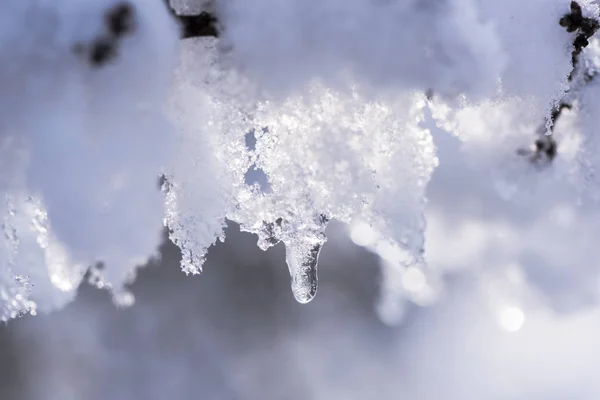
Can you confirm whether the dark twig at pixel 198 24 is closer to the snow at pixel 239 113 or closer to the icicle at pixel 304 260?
the snow at pixel 239 113

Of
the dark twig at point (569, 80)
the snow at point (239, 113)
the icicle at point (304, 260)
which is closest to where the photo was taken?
the snow at point (239, 113)

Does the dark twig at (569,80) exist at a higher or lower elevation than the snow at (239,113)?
higher

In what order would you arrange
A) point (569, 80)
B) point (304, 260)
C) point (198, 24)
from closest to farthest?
1. point (198, 24)
2. point (569, 80)
3. point (304, 260)

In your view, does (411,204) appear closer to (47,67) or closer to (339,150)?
(339,150)

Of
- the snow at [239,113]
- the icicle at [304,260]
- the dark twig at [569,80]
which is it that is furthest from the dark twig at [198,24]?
the dark twig at [569,80]

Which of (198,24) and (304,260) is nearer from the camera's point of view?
(198,24)

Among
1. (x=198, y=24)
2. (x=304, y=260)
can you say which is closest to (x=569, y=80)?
(x=304, y=260)

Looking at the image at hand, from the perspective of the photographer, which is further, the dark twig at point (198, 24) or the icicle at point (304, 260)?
the icicle at point (304, 260)

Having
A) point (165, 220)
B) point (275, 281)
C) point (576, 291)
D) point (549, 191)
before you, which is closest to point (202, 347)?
point (275, 281)

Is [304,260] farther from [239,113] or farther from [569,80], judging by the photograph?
[569,80]

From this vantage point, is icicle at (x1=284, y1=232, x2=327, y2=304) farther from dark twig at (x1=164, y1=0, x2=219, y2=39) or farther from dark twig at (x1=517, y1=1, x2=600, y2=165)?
dark twig at (x1=517, y1=1, x2=600, y2=165)
